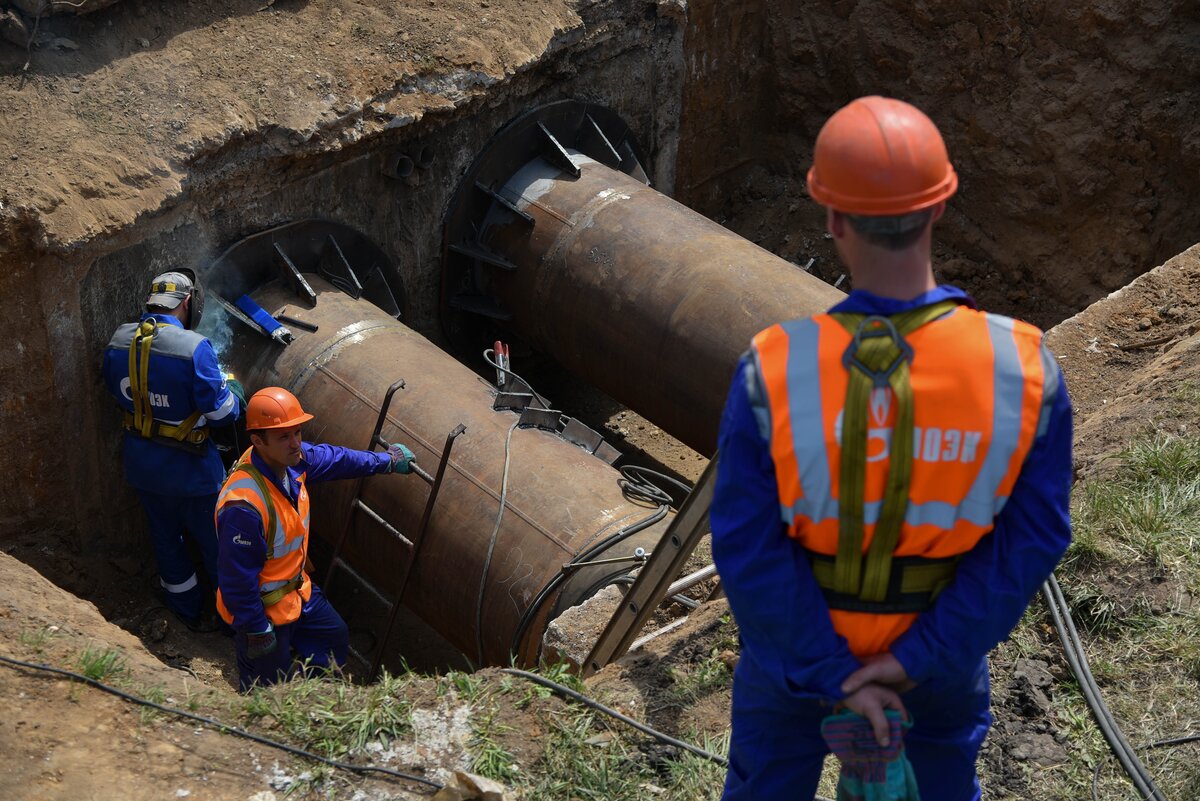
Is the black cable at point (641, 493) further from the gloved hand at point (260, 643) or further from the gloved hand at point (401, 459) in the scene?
the gloved hand at point (260, 643)

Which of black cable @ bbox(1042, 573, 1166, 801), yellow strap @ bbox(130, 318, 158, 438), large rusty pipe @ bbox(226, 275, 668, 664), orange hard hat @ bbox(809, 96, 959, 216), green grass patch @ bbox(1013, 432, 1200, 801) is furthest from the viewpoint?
yellow strap @ bbox(130, 318, 158, 438)

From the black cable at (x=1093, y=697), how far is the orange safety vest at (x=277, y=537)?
2.94 meters

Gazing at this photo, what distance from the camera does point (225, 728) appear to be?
375 centimetres

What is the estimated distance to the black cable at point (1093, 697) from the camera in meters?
3.36

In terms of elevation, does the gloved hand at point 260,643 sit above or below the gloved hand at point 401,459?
below

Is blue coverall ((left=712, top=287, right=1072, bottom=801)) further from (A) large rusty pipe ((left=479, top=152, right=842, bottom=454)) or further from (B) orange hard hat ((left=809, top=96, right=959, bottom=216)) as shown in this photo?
(A) large rusty pipe ((left=479, top=152, right=842, bottom=454))

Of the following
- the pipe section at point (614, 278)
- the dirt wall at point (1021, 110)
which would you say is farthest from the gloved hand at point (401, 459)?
the dirt wall at point (1021, 110)

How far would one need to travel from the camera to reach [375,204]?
691cm

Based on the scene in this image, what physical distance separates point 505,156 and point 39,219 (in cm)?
275

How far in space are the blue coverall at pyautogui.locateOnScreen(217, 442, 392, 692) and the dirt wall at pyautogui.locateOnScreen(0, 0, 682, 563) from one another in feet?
4.63

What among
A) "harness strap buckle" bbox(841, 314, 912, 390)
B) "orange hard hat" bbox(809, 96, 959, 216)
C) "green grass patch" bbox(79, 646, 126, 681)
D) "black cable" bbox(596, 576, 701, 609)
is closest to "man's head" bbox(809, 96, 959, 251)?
"orange hard hat" bbox(809, 96, 959, 216)

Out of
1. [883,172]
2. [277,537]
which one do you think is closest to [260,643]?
[277,537]

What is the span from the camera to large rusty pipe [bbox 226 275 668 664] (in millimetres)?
5211

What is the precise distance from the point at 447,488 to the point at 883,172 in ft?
12.1
